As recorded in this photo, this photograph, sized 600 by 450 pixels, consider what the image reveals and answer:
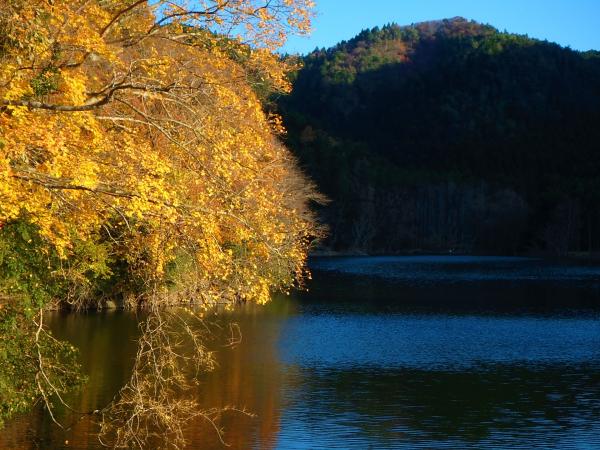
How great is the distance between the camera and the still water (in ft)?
44.8

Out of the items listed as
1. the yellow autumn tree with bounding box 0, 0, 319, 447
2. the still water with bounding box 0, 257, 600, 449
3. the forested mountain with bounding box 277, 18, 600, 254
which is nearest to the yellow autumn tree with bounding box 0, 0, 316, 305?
the yellow autumn tree with bounding box 0, 0, 319, 447

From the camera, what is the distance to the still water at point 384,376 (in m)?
13.6

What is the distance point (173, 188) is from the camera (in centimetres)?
1079

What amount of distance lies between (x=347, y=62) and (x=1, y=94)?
157 metres

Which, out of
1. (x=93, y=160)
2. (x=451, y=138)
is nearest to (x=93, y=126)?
(x=93, y=160)

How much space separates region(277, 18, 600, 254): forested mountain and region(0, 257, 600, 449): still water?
165 ft

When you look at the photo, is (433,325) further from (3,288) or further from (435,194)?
(435,194)

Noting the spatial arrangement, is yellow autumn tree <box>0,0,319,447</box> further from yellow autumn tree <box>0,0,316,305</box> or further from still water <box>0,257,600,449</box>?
still water <box>0,257,600,449</box>

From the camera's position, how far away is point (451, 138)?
14350cm

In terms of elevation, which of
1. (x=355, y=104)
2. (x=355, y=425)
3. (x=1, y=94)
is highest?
(x=355, y=104)

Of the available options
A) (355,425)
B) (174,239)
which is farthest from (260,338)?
(174,239)

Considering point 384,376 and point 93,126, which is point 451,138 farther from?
point 93,126

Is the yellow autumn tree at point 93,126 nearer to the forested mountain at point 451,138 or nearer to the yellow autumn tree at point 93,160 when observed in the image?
the yellow autumn tree at point 93,160

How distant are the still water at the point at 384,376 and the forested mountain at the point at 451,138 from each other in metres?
50.2
